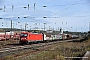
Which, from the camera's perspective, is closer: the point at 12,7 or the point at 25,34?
the point at 12,7

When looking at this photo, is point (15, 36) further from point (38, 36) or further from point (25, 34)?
point (25, 34)

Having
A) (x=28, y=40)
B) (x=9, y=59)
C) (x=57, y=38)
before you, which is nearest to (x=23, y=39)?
(x=28, y=40)

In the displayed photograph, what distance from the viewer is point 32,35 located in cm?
4991

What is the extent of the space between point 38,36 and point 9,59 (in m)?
38.1

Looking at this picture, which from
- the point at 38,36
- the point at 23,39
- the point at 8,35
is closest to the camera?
the point at 23,39

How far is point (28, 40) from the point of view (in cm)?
4775

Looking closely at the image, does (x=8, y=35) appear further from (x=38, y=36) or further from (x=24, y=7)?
(x=24, y=7)

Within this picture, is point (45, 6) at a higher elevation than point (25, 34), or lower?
higher

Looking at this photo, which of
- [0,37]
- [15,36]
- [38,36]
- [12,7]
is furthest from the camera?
[15,36]

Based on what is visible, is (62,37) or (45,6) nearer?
(45,6)

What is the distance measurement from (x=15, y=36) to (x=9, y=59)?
6531cm

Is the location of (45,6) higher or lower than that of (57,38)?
higher

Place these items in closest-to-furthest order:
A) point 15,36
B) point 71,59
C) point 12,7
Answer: point 71,59 → point 12,7 → point 15,36

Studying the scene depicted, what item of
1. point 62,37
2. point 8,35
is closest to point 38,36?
point 8,35
